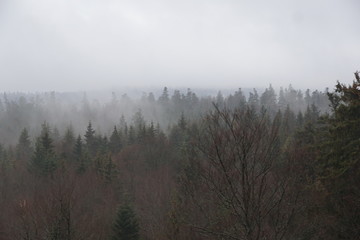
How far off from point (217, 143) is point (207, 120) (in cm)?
52

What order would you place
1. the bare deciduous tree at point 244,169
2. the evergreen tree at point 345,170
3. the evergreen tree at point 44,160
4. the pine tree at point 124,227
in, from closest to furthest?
1. the bare deciduous tree at point 244,169
2. the evergreen tree at point 345,170
3. the pine tree at point 124,227
4. the evergreen tree at point 44,160

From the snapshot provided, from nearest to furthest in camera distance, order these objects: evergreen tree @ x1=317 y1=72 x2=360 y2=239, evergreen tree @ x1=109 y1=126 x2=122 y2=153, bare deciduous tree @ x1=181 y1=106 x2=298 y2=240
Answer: bare deciduous tree @ x1=181 y1=106 x2=298 y2=240 → evergreen tree @ x1=317 y1=72 x2=360 y2=239 → evergreen tree @ x1=109 y1=126 x2=122 y2=153

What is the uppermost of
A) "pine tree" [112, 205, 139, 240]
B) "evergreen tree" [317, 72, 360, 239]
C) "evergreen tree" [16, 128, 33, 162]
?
"evergreen tree" [317, 72, 360, 239]

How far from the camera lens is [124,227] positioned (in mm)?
17391

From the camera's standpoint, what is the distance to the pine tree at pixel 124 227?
1727 centimetres

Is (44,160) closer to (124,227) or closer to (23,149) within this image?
(124,227)

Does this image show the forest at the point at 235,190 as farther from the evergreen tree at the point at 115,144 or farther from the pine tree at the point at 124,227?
the evergreen tree at the point at 115,144

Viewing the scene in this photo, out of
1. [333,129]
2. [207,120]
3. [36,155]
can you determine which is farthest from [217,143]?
[36,155]

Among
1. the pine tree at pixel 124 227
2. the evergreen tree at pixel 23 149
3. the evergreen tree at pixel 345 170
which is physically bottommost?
the pine tree at pixel 124 227

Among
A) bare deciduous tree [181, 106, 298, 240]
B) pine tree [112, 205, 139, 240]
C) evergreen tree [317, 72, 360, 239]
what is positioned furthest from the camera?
pine tree [112, 205, 139, 240]

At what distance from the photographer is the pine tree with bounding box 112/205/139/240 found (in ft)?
56.6

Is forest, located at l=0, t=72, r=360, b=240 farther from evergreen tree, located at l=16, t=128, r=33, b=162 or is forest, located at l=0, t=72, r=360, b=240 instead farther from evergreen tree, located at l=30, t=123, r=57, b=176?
evergreen tree, located at l=16, t=128, r=33, b=162

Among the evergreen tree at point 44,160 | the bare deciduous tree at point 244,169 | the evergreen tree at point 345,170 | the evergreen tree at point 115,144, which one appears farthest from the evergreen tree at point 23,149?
the bare deciduous tree at point 244,169

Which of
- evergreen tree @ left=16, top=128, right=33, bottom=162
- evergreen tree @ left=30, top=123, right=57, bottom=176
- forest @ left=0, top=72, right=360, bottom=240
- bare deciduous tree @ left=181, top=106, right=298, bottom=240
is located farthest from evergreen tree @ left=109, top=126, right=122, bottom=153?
bare deciduous tree @ left=181, top=106, right=298, bottom=240
